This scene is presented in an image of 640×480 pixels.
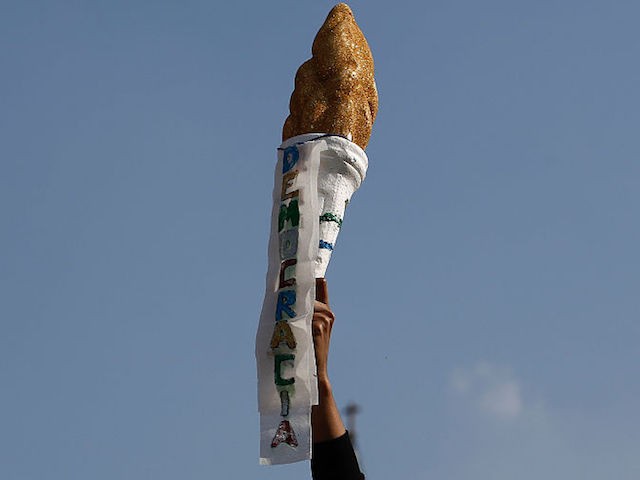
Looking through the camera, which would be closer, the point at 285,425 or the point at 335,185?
the point at 285,425

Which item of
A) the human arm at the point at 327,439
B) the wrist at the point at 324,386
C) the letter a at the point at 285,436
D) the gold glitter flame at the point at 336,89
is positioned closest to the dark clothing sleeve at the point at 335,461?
the human arm at the point at 327,439

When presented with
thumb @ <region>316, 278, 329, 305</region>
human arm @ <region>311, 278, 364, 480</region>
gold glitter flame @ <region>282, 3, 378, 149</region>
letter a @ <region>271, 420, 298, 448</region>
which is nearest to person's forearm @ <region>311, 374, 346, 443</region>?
human arm @ <region>311, 278, 364, 480</region>

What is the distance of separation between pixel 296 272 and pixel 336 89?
1.74 m

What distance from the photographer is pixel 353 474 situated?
6.81 m

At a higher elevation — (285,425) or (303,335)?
(303,335)

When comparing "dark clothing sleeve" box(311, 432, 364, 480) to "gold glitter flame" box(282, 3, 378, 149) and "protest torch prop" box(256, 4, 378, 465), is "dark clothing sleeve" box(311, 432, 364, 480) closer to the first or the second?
"protest torch prop" box(256, 4, 378, 465)

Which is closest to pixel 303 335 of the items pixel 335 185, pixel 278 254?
pixel 278 254

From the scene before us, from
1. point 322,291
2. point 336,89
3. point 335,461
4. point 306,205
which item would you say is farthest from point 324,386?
point 336,89

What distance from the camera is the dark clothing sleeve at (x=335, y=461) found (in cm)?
682

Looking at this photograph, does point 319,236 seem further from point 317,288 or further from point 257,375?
point 257,375

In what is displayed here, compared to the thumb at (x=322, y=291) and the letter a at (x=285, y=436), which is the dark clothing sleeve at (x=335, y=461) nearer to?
the letter a at (x=285, y=436)

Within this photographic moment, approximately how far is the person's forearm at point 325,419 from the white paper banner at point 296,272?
4 cm

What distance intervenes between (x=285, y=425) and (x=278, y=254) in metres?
1.54

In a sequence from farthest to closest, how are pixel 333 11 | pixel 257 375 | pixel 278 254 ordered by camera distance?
1. pixel 333 11
2. pixel 278 254
3. pixel 257 375
